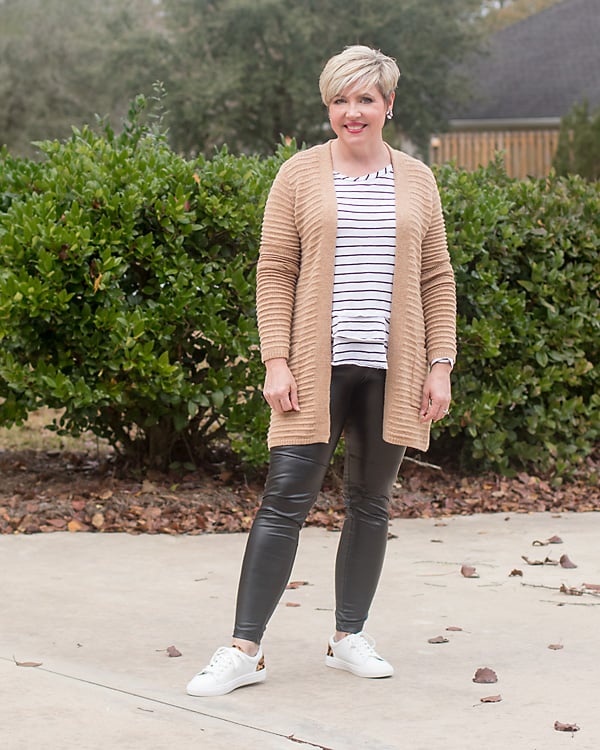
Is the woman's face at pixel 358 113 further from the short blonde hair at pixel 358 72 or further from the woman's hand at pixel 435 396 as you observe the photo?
the woman's hand at pixel 435 396

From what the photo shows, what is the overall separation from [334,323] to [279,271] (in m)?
0.25

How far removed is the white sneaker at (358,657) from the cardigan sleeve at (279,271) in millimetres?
1043

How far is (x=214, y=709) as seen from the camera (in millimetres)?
3928

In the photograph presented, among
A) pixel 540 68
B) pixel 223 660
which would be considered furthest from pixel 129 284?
pixel 540 68

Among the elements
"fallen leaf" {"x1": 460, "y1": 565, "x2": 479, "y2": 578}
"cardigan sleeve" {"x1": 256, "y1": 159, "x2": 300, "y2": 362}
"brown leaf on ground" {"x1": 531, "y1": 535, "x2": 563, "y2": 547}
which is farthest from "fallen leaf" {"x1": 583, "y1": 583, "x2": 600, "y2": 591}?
"cardigan sleeve" {"x1": 256, "y1": 159, "x2": 300, "y2": 362}

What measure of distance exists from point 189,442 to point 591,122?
19.9 meters

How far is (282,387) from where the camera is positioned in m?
4.08

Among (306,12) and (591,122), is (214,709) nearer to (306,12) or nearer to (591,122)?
(591,122)

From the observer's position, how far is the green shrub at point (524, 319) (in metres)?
7.52

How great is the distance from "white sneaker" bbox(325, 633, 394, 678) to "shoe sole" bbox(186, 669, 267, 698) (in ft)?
1.05

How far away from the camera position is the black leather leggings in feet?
13.5

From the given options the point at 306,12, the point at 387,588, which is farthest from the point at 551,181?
the point at 306,12

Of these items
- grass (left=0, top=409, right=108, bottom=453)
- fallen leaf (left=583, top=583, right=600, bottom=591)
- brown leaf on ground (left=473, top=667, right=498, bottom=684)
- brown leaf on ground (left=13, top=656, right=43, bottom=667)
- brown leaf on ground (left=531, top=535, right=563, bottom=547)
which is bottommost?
brown leaf on ground (left=13, top=656, right=43, bottom=667)

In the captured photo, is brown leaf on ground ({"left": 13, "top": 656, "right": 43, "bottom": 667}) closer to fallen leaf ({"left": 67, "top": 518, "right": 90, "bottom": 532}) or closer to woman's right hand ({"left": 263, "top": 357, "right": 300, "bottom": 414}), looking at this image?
woman's right hand ({"left": 263, "top": 357, "right": 300, "bottom": 414})
